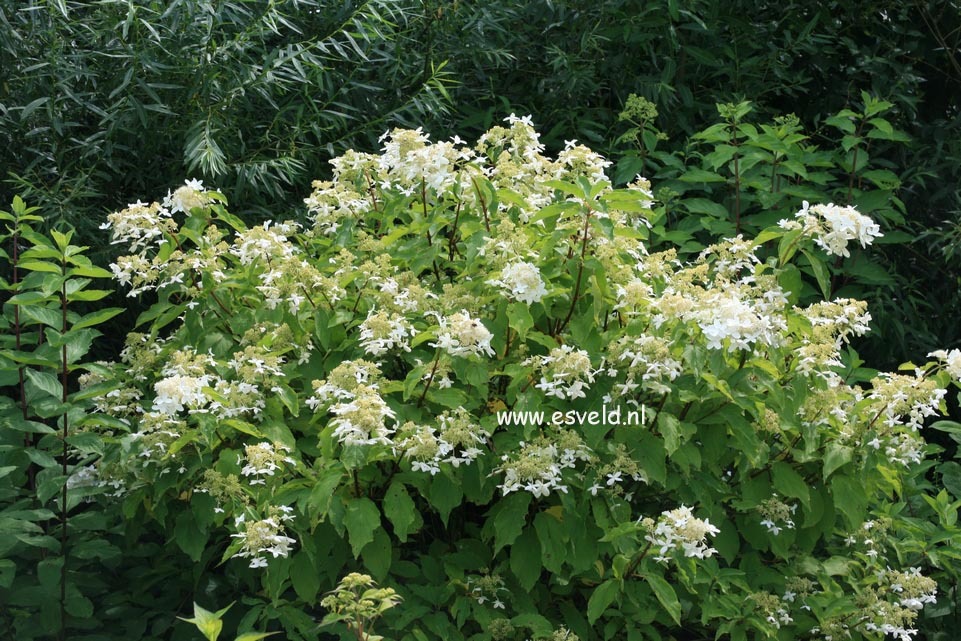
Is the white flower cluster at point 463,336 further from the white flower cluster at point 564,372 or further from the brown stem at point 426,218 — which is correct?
the brown stem at point 426,218

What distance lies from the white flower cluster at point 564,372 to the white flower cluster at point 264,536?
23.2 inches

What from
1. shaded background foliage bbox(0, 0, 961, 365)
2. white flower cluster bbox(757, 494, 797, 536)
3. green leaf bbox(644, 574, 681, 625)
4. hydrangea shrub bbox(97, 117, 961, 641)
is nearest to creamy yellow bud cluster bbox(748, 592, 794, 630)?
hydrangea shrub bbox(97, 117, 961, 641)

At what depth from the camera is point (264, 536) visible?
206 cm

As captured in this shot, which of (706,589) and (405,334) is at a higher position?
(405,334)

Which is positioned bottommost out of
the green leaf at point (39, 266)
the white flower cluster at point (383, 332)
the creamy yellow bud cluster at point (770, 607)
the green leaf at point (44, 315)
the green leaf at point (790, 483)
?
the creamy yellow bud cluster at point (770, 607)

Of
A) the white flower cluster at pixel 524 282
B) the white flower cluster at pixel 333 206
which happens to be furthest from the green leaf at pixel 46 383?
the white flower cluster at pixel 524 282

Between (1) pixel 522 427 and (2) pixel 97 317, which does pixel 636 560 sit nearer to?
(1) pixel 522 427

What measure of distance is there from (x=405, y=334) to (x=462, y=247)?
539 millimetres

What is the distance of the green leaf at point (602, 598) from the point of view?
2.28m

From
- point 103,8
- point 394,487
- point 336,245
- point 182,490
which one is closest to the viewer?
point 394,487

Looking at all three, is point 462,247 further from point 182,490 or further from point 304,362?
point 182,490

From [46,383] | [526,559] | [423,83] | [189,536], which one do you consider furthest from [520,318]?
[423,83]

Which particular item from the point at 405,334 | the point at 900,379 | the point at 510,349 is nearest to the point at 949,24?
the point at 900,379

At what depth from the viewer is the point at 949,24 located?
418 centimetres
